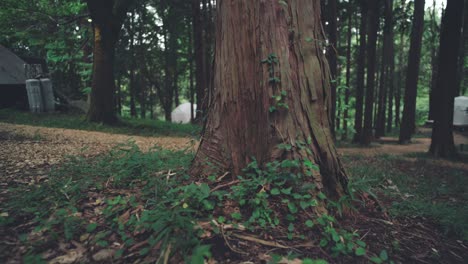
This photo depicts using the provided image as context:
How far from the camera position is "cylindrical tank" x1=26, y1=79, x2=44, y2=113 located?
11.5 meters

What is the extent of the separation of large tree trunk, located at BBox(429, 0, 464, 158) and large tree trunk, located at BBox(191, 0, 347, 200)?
7695 mm

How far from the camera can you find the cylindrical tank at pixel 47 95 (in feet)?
39.1

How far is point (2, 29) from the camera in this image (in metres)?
11.3

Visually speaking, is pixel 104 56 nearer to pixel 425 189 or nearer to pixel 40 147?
pixel 40 147

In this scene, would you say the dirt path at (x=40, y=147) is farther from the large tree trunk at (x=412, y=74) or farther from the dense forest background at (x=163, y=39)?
the large tree trunk at (x=412, y=74)

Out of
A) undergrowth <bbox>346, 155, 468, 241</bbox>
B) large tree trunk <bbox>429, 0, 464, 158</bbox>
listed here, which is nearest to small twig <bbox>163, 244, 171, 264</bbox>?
undergrowth <bbox>346, 155, 468, 241</bbox>

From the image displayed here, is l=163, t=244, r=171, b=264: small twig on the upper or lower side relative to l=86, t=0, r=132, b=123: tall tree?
lower

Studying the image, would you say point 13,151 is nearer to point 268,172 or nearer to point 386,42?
point 268,172

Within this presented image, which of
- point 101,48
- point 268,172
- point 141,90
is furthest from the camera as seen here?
point 141,90

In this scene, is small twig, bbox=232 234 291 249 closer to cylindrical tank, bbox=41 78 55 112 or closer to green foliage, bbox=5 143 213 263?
green foliage, bbox=5 143 213 263

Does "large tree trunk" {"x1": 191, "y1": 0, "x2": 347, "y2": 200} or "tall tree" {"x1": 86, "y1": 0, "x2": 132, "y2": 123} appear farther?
"tall tree" {"x1": 86, "y1": 0, "x2": 132, "y2": 123}

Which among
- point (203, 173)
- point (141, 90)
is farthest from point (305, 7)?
point (141, 90)

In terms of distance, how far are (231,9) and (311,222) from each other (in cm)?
222

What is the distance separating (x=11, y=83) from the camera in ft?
42.9
